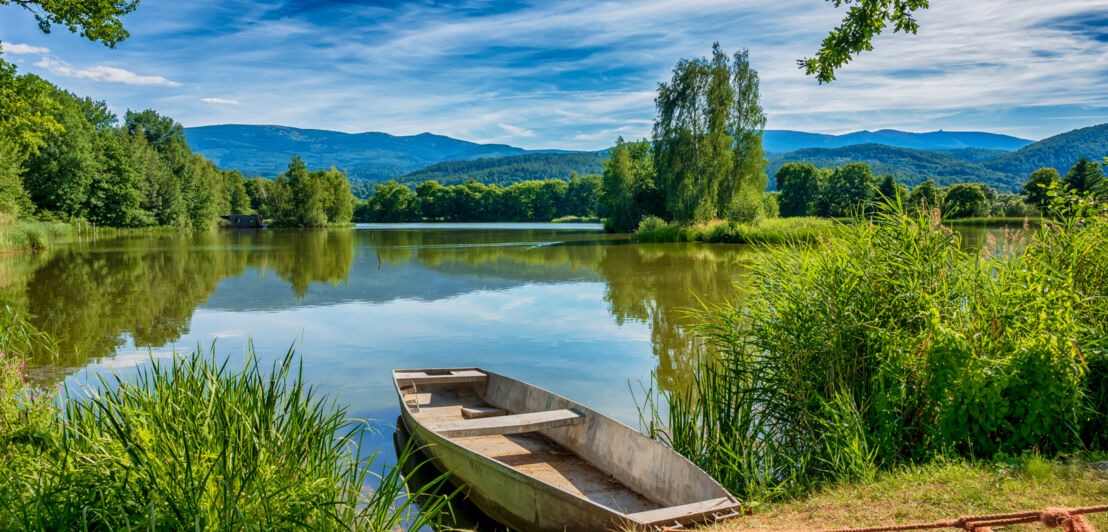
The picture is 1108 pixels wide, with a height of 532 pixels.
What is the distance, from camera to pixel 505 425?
19.4 ft

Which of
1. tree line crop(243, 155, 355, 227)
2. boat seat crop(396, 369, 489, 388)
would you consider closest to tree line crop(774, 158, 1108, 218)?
boat seat crop(396, 369, 489, 388)

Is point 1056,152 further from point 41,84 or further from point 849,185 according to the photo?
point 41,84

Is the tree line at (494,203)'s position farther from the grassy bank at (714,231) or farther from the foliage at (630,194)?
the grassy bank at (714,231)

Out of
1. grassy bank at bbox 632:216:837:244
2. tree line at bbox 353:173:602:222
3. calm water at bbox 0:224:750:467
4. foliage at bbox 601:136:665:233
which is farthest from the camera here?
tree line at bbox 353:173:602:222

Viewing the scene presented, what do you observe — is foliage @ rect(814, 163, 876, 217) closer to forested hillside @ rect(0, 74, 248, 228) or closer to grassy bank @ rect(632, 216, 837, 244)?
grassy bank @ rect(632, 216, 837, 244)

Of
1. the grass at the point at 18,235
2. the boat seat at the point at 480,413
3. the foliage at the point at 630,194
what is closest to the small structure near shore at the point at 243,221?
the foliage at the point at 630,194

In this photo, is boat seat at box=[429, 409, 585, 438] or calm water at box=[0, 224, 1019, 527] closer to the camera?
boat seat at box=[429, 409, 585, 438]

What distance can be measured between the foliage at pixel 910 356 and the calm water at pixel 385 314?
2.21 meters

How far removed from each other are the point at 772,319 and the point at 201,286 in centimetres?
1928

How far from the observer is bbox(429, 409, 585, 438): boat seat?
584 cm

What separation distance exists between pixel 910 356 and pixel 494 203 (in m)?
122

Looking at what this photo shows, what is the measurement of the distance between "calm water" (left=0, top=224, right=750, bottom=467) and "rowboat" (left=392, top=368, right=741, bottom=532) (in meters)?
1.11

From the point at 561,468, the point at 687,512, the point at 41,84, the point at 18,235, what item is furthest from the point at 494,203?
the point at 687,512

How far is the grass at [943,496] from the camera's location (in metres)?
3.61
